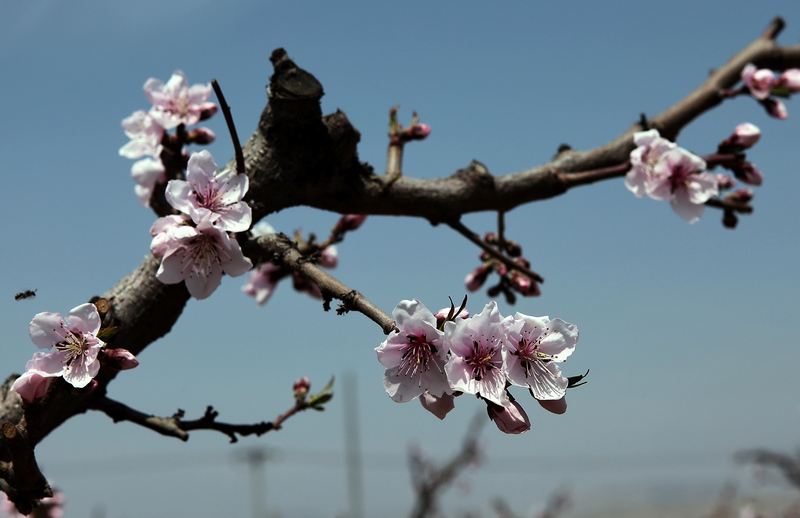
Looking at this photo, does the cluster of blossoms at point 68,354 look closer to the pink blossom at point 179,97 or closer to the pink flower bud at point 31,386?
the pink flower bud at point 31,386

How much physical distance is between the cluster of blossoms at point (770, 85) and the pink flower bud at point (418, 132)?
4.57 feet

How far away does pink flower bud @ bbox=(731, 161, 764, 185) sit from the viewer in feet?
8.72

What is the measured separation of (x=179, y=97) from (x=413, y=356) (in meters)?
1.60

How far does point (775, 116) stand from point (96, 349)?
→ 2.87 metres

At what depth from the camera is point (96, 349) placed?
1.46 meters

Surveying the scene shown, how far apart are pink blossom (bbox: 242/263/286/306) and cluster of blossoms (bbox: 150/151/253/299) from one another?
57.7 inches

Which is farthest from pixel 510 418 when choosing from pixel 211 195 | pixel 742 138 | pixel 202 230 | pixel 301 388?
pixel 742 138

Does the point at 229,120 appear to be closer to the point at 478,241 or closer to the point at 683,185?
the point at 478,241

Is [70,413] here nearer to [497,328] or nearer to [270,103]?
[270,103]

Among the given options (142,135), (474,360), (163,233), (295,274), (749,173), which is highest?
(749,173)

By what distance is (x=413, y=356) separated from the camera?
1.31m

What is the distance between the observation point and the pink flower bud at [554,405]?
132cm

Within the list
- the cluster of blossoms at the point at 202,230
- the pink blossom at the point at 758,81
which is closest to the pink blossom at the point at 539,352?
the cluster of blossoms at the point at 202,230

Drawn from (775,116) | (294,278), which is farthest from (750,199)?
(294,278)
